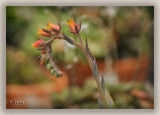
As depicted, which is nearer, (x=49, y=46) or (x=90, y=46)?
(x=49, y=46)

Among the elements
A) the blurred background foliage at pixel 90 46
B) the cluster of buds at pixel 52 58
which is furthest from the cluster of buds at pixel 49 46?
the blurred background foliage at pixel 90 46

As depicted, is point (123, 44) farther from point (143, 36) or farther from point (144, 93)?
point (144, 93)

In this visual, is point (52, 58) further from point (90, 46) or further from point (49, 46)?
point (90, 46)

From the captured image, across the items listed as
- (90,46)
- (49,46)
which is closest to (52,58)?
(49,46)

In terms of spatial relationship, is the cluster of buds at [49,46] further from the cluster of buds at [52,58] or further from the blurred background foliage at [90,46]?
the blurred background foliage at [90,46]

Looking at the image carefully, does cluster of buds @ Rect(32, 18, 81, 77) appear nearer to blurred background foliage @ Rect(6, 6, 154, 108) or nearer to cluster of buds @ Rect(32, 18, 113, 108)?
cluster of buds @ Rect(32, 18, 113, 108)

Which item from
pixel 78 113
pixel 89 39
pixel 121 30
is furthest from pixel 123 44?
pixel 78 113

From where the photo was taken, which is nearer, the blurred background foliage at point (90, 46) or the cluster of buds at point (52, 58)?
the cluster of buds at point (52, 58)

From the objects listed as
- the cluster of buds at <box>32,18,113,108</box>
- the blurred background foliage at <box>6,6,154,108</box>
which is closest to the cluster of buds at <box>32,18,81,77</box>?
the cluster of buds at <box>32,18,113,108</box>
